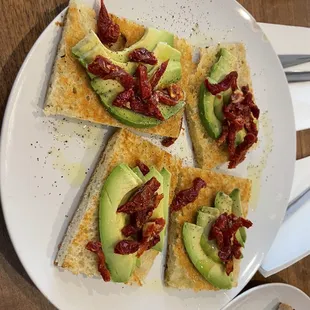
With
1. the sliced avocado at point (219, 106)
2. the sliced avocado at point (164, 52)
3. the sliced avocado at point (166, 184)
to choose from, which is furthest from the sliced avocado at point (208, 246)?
the sliced avocado at point (164, 52)

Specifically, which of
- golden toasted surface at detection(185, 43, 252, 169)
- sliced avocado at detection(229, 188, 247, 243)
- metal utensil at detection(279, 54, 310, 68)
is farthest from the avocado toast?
metal utensil at detection(279, 54, 310, 68)

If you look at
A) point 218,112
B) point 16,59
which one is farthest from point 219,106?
point 16,59

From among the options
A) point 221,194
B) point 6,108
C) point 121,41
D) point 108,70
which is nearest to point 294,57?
point 221,194

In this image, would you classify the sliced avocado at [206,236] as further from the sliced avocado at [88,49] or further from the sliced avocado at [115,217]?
the sliced avocado at [88,49]

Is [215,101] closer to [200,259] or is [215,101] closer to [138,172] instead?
[138,172]

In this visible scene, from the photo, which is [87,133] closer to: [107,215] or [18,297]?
[107,215]

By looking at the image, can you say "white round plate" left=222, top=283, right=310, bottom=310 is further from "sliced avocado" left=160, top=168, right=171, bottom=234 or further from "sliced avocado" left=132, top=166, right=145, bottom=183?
"sliced avocado" left=132, top=166, right=145, bottom=183

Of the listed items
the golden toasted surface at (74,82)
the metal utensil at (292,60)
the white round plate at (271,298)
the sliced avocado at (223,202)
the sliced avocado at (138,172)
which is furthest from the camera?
the metal utensil at (292,60)
